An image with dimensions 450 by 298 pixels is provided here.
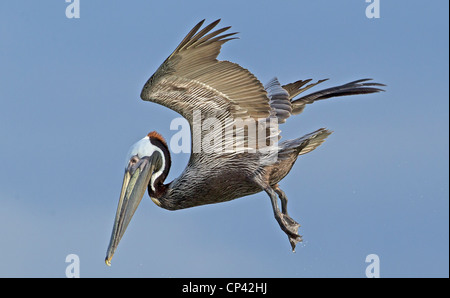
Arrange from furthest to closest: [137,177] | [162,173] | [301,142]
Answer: [162,173], [137,177], [301,142]

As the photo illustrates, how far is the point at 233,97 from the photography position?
12547 mm

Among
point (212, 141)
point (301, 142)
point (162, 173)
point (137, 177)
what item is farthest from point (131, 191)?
point (301, 142)

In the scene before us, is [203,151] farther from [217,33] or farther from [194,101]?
[217,33]

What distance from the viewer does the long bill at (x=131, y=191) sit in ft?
43.8

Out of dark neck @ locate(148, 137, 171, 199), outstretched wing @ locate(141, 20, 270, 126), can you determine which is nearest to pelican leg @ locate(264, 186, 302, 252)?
outstretched wing @ locate(141, 20, 270, 126)

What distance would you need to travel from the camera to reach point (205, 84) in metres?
12.5

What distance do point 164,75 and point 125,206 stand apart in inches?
88.6

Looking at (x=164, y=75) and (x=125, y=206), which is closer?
(x=164, y=75)

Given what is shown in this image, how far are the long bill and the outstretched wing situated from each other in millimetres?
1077

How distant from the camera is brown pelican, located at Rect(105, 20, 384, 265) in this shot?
40.3 feet

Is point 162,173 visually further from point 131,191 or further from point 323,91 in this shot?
point 323,91

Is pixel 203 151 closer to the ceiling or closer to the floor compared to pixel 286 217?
closer to the ceiling

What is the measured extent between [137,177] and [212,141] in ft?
4.40

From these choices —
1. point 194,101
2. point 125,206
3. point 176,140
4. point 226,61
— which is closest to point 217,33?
point 226,61
